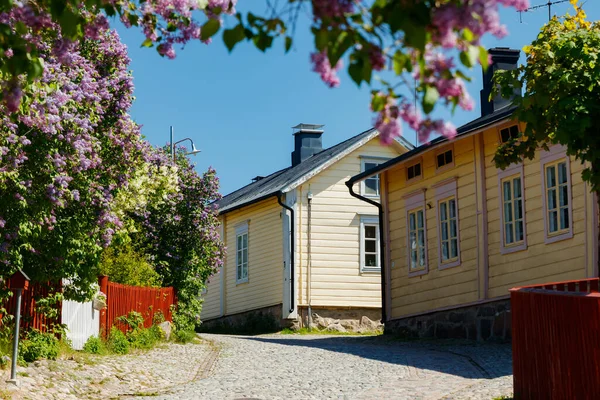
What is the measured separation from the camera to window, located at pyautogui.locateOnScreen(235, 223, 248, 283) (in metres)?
34.6

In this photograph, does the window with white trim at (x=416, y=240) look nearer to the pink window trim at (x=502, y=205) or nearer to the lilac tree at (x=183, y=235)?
the pink window trim at (x=502, y=205)

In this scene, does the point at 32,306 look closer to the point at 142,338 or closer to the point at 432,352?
the point at 142,338

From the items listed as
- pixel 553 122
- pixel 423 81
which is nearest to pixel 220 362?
pixel 553 122

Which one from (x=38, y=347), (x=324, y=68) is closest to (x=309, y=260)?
(x=38, y=347)

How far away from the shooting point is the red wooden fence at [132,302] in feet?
70.2

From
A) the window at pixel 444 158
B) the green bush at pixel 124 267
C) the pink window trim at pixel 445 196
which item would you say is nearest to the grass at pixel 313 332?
the pink window trim at pixel 445 196

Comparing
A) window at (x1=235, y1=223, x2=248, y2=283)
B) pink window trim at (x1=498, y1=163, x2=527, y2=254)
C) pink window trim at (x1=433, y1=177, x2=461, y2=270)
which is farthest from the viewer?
window at (x1=235, y1=223, x2=248, y2=283)

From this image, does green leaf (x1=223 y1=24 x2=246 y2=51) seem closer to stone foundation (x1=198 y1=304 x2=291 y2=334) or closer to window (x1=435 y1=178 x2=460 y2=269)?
window (x1=435 y1=178 x2=460 y2=269)

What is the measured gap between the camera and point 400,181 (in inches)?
1029

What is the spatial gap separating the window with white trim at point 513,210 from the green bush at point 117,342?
780cm

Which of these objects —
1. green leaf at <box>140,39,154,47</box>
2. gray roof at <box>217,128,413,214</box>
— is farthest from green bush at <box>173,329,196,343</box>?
green leaf at <box>140,39,154,47</box>

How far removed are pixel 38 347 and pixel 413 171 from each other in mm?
11155

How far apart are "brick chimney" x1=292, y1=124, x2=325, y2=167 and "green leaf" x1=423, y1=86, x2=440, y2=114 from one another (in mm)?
32346

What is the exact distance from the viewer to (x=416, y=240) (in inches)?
989
